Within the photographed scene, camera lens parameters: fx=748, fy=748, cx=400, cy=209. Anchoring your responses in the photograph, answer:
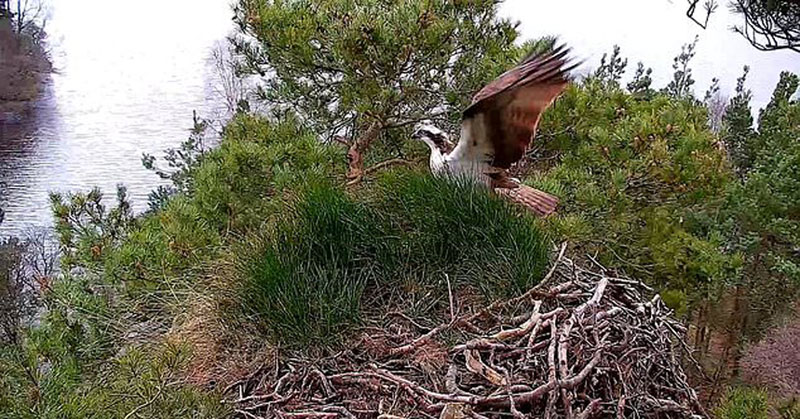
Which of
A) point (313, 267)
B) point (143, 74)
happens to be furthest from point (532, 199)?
point (143, 74)

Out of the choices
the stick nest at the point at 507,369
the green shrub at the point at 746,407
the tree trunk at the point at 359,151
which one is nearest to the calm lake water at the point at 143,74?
the tree trunk at the point at 359,151

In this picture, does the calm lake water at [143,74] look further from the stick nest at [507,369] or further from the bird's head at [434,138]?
the stick nest at [507,369]

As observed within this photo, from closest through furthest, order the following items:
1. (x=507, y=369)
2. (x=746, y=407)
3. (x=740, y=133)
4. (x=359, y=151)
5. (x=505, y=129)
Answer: (x=507, y=369)
(x=746, y=407)
(x=505, y=129)
(x=359, y=151)
(x=740, y=133)

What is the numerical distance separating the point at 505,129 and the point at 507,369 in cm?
57

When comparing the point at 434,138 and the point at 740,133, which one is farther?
the point at 740,133

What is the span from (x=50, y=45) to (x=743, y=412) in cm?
836

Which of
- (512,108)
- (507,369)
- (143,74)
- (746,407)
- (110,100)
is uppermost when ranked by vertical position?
(143,74)

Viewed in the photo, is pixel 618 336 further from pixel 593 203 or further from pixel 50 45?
pixel 50 45

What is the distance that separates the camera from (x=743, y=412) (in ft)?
4.83

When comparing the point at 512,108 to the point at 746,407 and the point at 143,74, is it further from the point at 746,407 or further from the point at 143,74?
the point at 143,74

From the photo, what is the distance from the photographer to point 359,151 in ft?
6.57

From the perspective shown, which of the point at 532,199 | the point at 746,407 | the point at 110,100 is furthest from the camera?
the point at 110,100

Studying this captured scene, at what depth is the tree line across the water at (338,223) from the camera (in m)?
1.41

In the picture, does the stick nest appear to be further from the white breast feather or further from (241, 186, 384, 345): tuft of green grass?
the white breast feather
